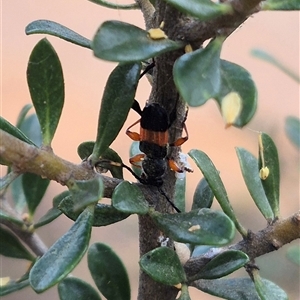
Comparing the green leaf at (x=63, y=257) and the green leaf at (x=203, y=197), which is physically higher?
the green leaf at (x=203, y=197)

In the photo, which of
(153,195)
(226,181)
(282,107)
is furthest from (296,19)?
(153,195)

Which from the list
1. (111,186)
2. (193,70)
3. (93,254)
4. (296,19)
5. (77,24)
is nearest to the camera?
(193,70)

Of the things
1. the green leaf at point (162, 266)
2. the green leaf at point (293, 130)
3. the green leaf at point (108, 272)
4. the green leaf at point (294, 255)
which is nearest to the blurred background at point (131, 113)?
the green leaf at point (293, 130)

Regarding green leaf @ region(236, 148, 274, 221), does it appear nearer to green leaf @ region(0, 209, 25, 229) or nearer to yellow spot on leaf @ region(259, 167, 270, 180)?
yellow spot on leaf @ region(259, 167, 270, 180)

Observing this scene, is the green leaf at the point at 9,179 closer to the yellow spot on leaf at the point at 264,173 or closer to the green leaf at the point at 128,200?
the green leaf at the point at 128,200

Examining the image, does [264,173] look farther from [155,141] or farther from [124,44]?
[124,44]

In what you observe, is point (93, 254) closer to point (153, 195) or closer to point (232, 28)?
point (153, 195)

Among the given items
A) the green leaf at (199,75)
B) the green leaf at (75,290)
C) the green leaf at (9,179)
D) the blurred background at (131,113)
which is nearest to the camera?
the green leaf at (199,75)
